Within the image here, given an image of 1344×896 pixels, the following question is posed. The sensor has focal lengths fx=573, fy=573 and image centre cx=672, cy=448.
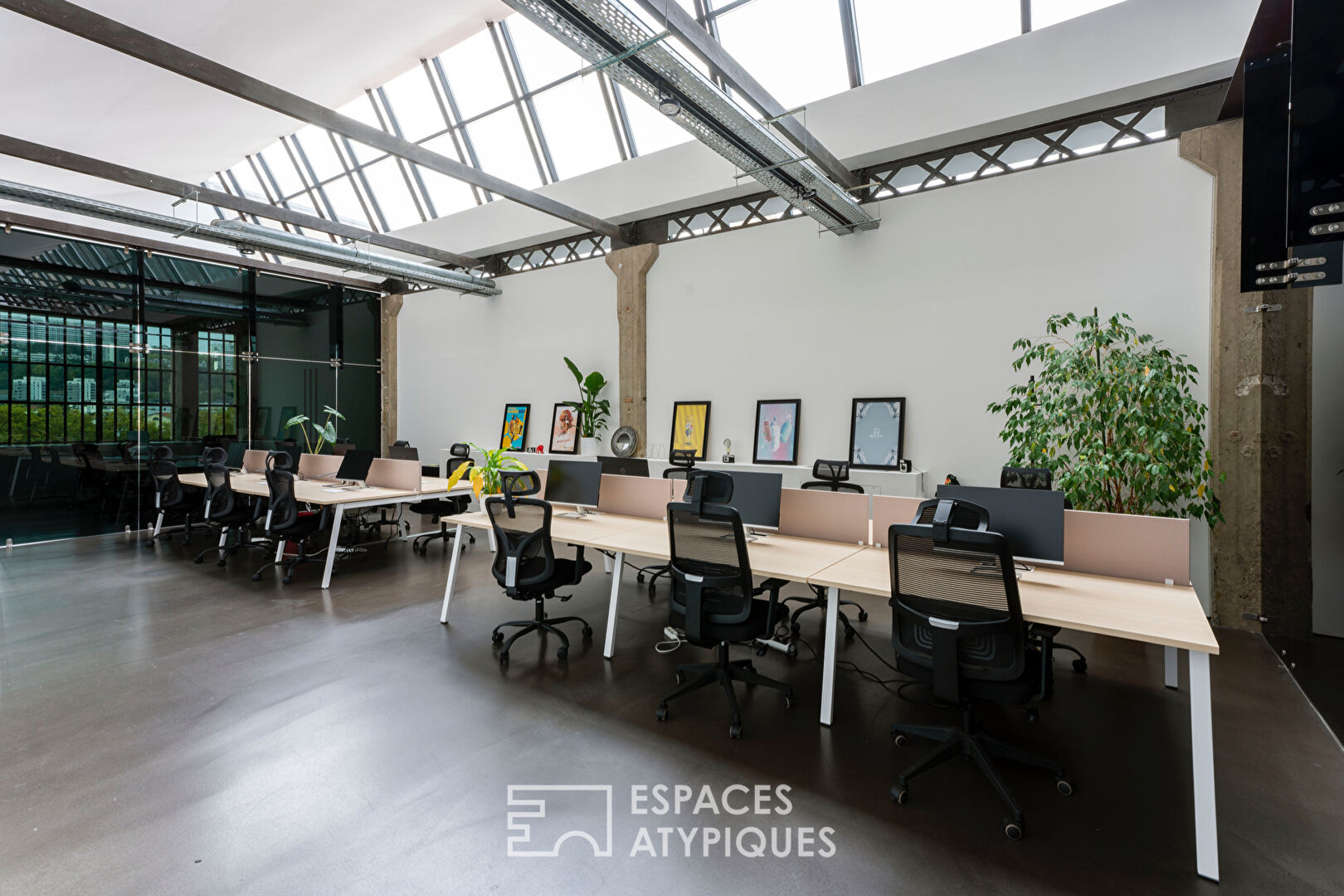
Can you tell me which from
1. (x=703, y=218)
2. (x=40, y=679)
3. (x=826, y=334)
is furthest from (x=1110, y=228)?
(x=40, y=679)

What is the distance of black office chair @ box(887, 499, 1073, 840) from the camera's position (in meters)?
2.11

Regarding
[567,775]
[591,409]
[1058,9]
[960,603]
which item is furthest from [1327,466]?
[591,409]

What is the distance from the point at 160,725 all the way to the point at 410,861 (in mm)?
1840

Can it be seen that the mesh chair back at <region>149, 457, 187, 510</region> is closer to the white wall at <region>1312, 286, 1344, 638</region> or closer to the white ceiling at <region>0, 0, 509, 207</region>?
the white ceiling at <region>0, 0, 509, 207</region>

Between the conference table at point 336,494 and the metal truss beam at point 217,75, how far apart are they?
3197 mm

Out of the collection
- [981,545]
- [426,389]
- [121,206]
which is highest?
[121,206]

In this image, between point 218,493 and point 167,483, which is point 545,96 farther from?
point 167,483

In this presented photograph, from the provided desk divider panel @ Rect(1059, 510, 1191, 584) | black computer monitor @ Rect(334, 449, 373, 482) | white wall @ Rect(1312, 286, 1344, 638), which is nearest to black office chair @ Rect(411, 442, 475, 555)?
black computer monitor @ Rect(334, 449, 373, 482)

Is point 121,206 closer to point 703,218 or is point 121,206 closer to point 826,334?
point 703,218

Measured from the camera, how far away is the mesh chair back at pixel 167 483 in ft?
23.0

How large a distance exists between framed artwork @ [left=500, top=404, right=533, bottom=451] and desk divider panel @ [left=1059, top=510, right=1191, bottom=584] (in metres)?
7.30

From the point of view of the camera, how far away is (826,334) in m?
6.38

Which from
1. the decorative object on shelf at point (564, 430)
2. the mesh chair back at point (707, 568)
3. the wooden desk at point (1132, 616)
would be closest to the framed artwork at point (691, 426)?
the decorative object on shelf at point (564, 430)

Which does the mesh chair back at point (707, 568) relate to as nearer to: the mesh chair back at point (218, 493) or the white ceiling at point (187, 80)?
the white ceiling at point (187, 80)
